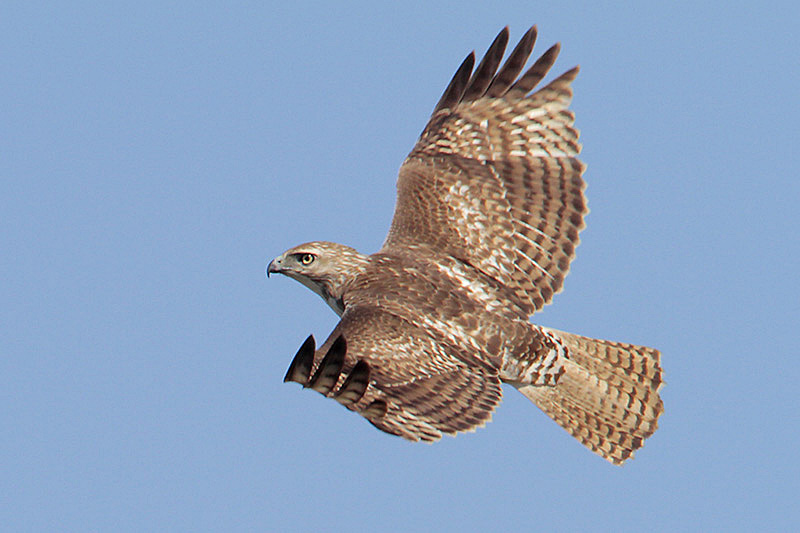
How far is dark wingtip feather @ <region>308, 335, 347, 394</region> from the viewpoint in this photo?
32.4ft

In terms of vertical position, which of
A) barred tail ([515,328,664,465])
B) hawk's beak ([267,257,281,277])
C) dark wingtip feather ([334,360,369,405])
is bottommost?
dark wingtip feather ([334,360,369,405])

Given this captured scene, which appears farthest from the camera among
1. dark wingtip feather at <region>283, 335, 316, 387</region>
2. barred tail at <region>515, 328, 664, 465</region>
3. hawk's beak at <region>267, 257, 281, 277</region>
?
hawk's beak at <region>267, 257, 281, 277</region>

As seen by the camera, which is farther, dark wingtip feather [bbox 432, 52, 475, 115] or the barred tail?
dark wingtip feather [bbox 432, 52, 475, 115]

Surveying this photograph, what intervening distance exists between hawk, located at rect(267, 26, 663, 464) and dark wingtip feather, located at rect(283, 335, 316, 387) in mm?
200

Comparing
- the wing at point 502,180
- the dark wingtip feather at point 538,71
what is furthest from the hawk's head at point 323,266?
the dark wingtip feather at point 538,71

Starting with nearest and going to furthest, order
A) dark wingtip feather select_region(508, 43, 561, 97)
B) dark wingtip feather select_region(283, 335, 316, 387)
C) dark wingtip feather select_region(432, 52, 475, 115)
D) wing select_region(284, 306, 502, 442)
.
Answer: dark wingtip feather select_region(283, 335, 316, 387) < wing select_region(284, 306, 502, 442) < dark wingtip feather select_region(508, 43, 561, 97) < dark wingtip feather select_region(432, 52, 475, 115)

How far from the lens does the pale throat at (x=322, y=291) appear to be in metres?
12.4

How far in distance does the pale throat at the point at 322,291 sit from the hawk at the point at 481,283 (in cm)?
2

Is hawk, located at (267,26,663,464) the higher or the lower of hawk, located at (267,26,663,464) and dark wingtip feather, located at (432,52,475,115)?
the lower

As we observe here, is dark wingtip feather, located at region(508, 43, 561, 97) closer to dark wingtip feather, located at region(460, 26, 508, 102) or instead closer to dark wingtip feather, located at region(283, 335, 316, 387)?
dark wingtip feather, located at region(460, 26, 508, 102)

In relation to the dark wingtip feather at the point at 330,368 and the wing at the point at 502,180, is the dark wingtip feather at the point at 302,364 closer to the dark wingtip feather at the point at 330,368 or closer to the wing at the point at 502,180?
the dark wingtip feather at the point at 330,368

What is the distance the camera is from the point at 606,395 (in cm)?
1231

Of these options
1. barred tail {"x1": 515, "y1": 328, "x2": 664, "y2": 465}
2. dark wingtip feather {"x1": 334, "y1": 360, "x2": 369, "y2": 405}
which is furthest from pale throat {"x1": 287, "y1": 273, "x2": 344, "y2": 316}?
dark wingtip feather {"x1": 334, "y1": 360, "x2": 369, "y2": 405}

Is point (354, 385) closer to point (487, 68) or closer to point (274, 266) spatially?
point (274, 266)
